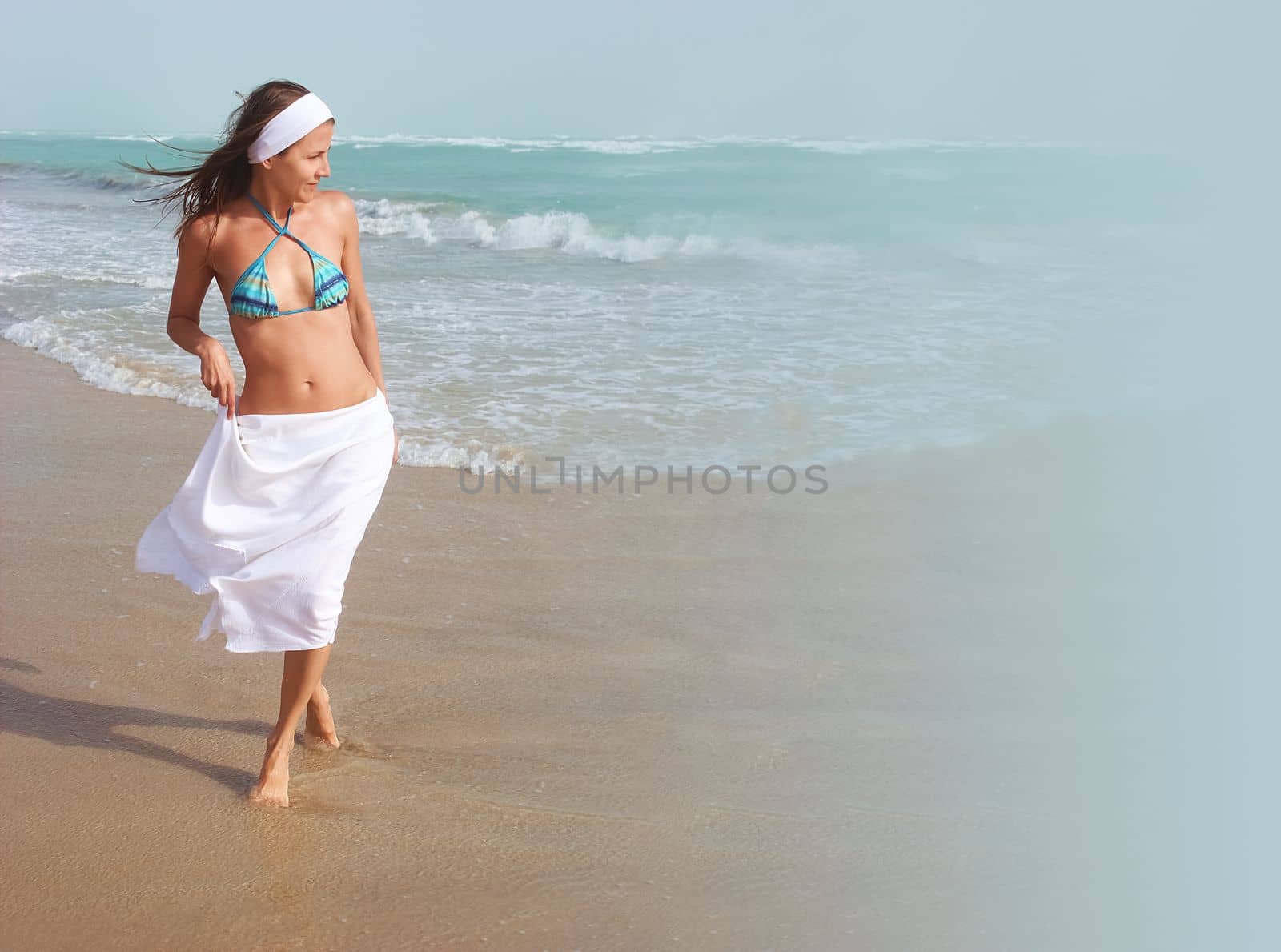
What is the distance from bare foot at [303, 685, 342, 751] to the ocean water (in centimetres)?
268

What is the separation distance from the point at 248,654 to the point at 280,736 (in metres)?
0.86

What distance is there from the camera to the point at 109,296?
10766mm

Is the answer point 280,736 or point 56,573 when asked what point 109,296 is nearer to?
point 56,573

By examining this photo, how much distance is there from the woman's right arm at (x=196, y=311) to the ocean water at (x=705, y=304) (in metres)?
2.95

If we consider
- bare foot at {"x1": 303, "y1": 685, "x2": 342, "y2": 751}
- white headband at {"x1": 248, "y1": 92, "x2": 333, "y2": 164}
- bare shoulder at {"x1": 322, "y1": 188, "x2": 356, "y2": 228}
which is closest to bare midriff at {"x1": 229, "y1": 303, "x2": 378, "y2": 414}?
bare shoulder at {"x1": 322, "y1": 188, "x2": 356, "y2": 228}

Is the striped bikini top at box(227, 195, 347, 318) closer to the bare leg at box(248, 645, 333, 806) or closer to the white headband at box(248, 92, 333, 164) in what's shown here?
the white headband at box(248, 92, 333, 164)

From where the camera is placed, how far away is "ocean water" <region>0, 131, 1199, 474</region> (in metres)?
6.96

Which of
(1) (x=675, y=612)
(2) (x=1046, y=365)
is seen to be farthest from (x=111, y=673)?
(2) (x=1046, y=365)

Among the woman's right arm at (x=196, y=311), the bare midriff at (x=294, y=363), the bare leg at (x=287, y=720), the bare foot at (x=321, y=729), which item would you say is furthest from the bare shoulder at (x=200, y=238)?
the bare foot at (x=321, y=729)

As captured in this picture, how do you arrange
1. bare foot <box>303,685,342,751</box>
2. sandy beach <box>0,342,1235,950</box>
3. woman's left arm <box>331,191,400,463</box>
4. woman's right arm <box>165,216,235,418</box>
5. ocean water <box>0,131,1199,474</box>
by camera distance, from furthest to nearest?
ocean water <box>0,131,1199,474</box> < bare foot <box>303,685,342,751</box> < woman's left arm <box>331,191,400,463</box> < woman's right arm <box>165,216,235,418</box> < sandy beach <box>0,342,1235,950</box>

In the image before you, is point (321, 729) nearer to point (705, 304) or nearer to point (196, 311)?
point (196, 311)

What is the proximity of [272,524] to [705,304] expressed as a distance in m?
9.16

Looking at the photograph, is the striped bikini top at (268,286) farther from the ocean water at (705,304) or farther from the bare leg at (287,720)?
the ocean water at (705,304)

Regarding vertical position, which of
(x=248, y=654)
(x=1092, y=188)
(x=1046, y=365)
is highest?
(x=248, y=654)
